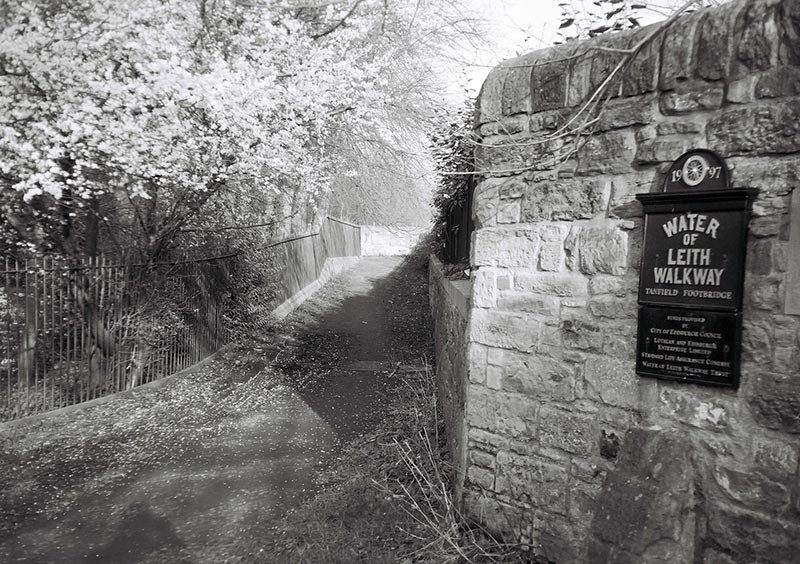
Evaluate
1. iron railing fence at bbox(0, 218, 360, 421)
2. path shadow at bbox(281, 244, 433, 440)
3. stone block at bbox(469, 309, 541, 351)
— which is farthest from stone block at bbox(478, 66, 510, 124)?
iron railing fence at bbox(0, 218, 360, 421)

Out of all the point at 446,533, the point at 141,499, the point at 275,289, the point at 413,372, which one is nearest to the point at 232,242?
the point at 275,289

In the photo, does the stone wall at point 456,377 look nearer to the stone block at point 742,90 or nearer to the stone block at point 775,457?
the stone block at point 775,457

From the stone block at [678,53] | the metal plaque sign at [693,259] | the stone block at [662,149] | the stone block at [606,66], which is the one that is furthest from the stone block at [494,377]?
the stone block at [678,53]

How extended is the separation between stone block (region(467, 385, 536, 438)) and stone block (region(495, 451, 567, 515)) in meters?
0.16

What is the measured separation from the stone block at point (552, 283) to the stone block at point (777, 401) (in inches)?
39.1

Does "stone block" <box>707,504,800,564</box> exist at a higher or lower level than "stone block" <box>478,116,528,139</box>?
lower

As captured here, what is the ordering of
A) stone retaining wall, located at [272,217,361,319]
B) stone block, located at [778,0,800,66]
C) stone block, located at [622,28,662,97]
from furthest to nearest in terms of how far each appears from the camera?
stone retaining wall, located at [272,217,361,319]
stone block, located at [622,28,662,97]
stone block, located at [778,0,800,66]

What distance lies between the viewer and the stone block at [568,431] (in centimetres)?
330

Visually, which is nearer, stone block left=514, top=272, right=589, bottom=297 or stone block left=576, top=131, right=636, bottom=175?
stone block left=576, top=131, right=636, bottom=175

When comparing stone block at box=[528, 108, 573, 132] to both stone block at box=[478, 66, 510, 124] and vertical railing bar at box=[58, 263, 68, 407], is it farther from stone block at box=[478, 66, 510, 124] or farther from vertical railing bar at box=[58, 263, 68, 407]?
vertical railing bar at box=[58, 263, 68, 407]

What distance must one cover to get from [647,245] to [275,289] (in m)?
11.0

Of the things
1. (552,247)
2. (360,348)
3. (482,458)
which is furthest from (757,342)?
(360,348)

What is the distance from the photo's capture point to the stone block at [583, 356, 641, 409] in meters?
3.12

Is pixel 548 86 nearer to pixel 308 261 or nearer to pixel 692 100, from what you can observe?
pixel 692 100
